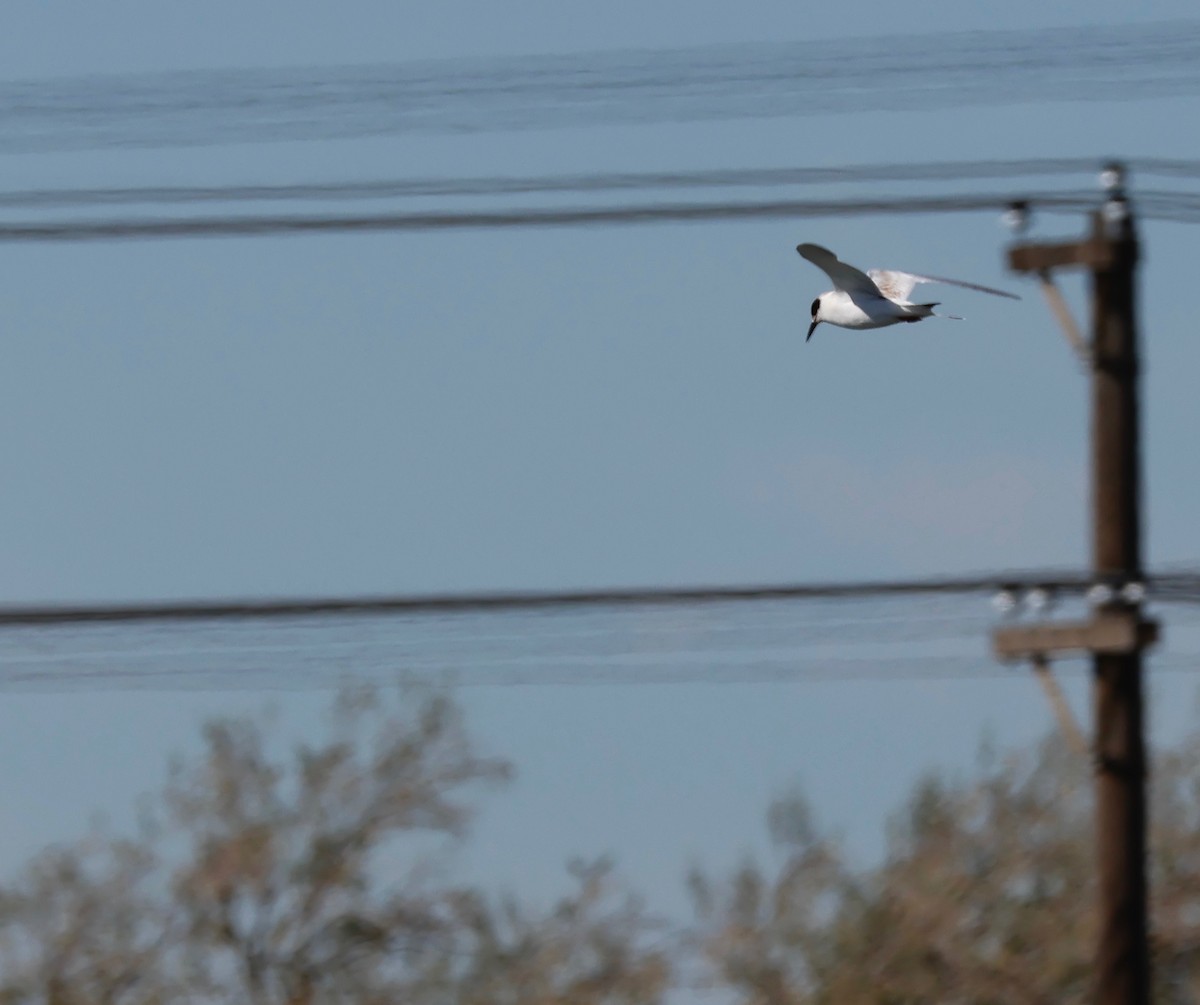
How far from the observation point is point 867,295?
44.2ft

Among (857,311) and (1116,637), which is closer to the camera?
(1116,637)

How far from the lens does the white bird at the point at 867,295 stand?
13.1 meters

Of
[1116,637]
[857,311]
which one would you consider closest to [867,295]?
[857,311]

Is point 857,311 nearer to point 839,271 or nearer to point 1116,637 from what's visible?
point 839,271

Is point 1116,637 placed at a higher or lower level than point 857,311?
lower

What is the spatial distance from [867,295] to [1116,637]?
8.08ft

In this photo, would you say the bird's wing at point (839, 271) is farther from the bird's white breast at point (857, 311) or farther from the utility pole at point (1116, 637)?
the utility pole at point (1116, 637)

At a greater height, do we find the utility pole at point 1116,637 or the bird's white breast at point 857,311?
the bird's white breast at point 857,311

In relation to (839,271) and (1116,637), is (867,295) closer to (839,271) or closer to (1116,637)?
(839,271)

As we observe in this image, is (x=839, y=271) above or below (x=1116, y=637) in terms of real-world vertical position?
above

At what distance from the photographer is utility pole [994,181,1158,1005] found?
1175 centimetres

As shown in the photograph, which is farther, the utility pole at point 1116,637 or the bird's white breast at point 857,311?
the bird's white breast at point 857,311

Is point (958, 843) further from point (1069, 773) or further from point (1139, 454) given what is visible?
point (1139, 454)

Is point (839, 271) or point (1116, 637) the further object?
point (839, 271)
